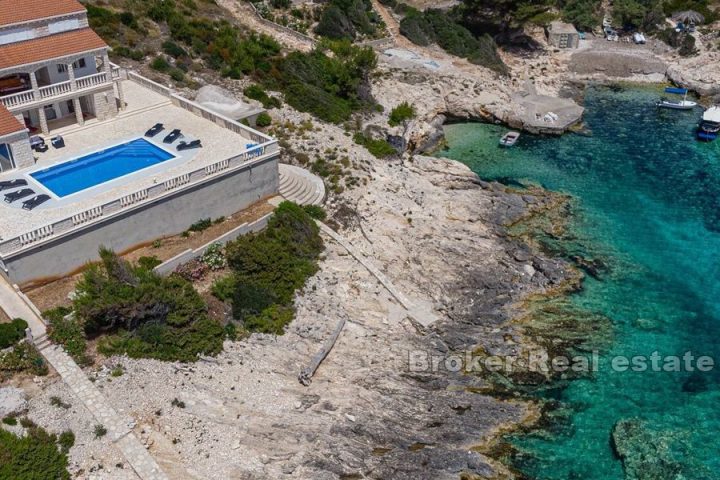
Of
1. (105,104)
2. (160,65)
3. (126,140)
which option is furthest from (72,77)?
(160,65)

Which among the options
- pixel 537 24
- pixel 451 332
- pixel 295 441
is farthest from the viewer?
pixel 537 24

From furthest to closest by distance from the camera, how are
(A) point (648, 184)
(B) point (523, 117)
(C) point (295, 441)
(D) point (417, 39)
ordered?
1. (D) point (417, 39)
2. (B) point (523, 117)
3. (A) point (648, 184)
4. (C) point (295, 441)

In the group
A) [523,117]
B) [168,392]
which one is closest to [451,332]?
[168,392]

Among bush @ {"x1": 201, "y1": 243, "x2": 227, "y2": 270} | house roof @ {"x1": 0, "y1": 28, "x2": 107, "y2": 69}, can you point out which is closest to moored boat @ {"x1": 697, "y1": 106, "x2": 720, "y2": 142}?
bush @ {"x1": 201, "y1": 243, "x2": 227, "y2": 270}

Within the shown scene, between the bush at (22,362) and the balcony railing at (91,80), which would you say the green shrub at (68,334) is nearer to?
the bush at (22,362)

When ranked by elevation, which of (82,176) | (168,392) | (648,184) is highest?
(82,176)

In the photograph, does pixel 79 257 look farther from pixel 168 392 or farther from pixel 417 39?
pixel 417 39
